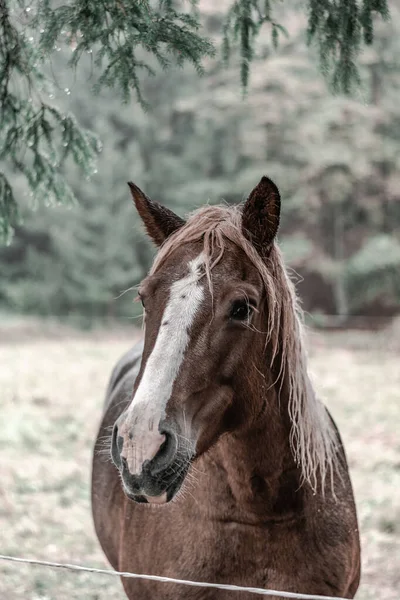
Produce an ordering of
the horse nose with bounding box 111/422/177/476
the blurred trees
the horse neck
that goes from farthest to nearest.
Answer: the blurred trees < the horse neck < the horse nose with bounding box 111/422/177/476

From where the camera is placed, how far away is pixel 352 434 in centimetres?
877

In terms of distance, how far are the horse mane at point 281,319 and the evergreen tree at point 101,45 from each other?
1015 millimetres

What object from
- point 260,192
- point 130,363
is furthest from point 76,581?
point 260,192

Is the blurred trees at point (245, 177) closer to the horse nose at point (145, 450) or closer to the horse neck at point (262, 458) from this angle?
the horse neck at point (262, 458)

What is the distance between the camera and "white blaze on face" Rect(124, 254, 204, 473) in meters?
1.80

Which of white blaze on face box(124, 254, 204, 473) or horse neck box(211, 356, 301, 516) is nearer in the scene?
white blaze on face box(124, 254, 204, 473)

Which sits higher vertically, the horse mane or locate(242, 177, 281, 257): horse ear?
locate(242, 177, 281, 257): horse ear

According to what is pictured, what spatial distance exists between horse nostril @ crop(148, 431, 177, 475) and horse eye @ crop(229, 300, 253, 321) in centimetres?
46

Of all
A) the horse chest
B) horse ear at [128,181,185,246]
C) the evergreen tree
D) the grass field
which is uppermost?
the evergreen tree

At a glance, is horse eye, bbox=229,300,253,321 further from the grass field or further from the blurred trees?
the blurred trees

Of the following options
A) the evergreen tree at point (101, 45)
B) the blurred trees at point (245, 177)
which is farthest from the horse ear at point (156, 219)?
the blurred trees at point (245, 177)

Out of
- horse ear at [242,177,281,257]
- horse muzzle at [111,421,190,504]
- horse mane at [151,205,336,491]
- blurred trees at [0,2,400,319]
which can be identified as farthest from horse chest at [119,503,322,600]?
blurred trees at [0,2,400,319]

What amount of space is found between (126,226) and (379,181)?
8079 millimetres

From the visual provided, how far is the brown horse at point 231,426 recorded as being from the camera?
1955mm
